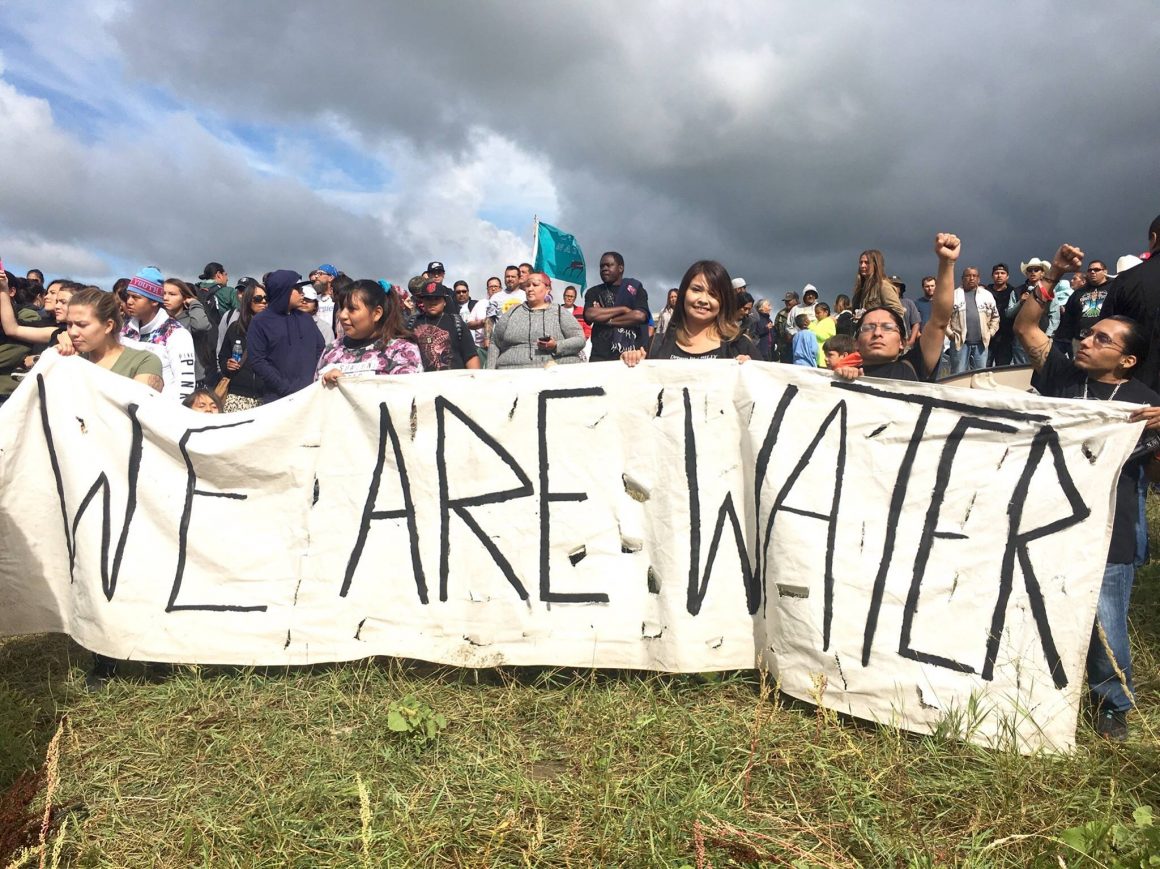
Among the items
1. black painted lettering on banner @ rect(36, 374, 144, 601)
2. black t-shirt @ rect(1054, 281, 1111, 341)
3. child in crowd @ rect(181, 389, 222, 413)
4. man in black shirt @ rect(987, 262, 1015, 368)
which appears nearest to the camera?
black painted lettering on banner @ rect(36, 374, 144, 601)

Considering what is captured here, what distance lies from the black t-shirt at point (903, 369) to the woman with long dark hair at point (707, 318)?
0.54m

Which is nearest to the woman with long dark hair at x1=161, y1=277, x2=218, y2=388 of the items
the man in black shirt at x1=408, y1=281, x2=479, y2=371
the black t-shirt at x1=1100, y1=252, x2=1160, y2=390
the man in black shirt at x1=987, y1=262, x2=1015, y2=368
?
the man in black shirt at x1=408, y1=281, x2=479, y2=371

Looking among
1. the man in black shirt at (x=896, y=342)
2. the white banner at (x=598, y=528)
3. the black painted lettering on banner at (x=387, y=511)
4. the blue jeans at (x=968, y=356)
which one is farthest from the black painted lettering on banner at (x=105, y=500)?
the blue jeans at (x=968, y=356)

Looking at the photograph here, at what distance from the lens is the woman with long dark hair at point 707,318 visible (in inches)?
147

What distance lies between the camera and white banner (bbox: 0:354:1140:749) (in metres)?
2.82

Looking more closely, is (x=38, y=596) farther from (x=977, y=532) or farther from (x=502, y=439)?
(x=977, y=532)

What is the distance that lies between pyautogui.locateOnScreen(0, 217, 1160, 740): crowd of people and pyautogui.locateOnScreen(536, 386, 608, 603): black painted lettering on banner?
13.6 inches

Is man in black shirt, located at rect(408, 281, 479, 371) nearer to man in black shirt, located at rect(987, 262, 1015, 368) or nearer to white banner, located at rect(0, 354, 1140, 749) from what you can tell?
white banner, located at rect(0, 354, 1140, 749)

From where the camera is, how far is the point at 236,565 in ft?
11.4

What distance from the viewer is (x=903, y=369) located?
139 inches

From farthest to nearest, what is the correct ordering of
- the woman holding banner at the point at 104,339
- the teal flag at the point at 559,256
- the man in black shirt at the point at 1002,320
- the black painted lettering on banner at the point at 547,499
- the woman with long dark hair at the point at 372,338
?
the teal flag at the point at 559,256 → the man in black shirt at the point at 1002,320 → the woman with long dark hair at the point at 372,338 → the woman holding banner at the point at 104,339 → the black painted lettering on banner at the point at 547,499

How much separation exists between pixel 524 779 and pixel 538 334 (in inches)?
140

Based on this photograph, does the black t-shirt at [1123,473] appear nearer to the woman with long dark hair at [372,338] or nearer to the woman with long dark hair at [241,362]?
the woman with long dark hair at [372,338]

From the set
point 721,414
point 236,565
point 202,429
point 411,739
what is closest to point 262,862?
point 411,739
